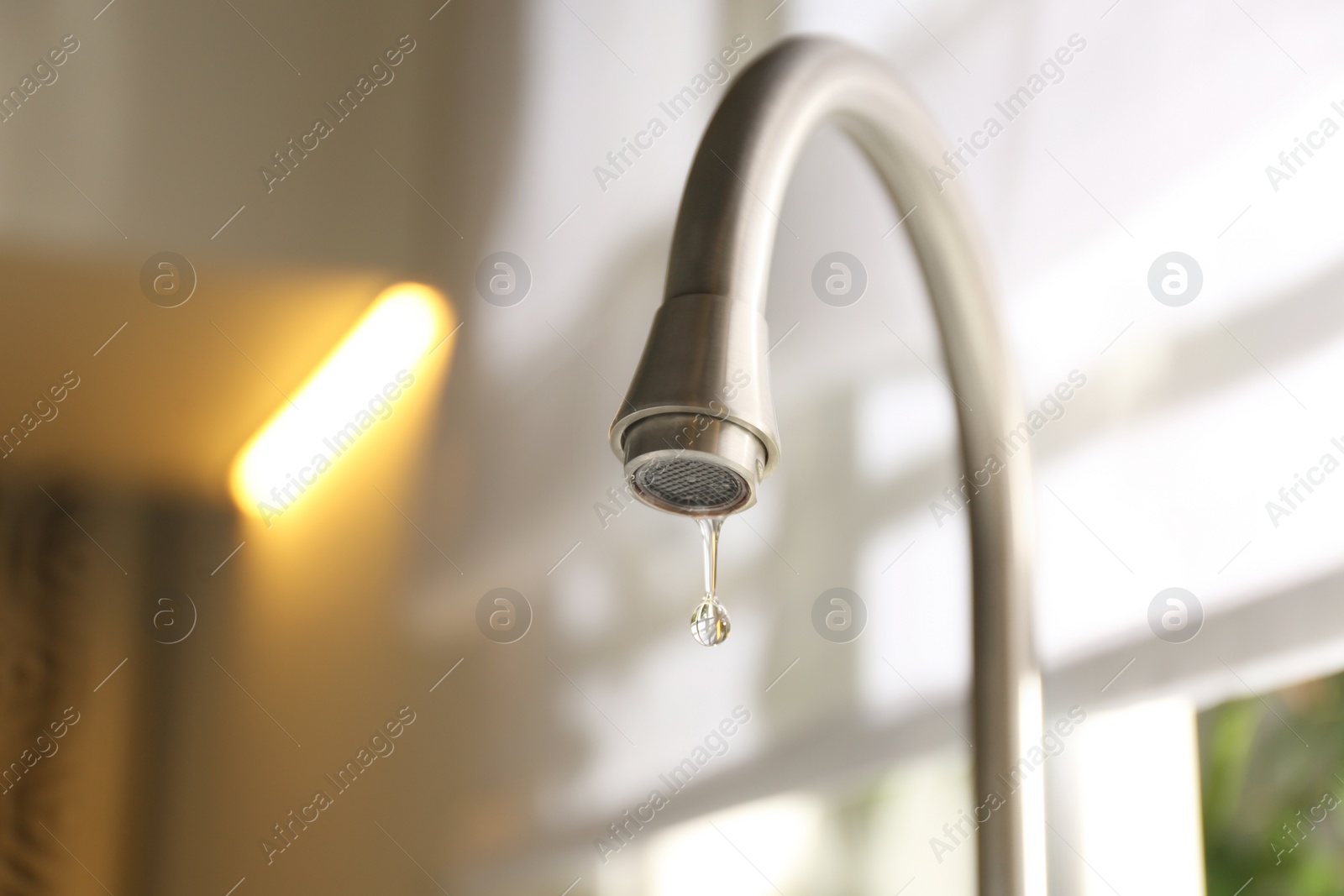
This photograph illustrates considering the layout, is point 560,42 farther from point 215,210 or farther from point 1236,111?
point 1236,111

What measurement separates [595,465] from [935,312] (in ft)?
0.82

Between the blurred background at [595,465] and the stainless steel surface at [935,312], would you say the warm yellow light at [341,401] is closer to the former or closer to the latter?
the blurred background at [595,465]

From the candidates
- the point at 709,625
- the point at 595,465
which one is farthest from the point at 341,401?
the point at 709,625

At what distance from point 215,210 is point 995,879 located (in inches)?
23.3

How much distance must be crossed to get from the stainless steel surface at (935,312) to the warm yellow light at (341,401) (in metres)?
0.32

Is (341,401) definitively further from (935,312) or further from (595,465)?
(935,312)

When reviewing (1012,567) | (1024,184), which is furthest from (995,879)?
(1024,184)

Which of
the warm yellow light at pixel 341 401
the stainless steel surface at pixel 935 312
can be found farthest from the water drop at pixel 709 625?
the warm yellow light at pixel 341 401

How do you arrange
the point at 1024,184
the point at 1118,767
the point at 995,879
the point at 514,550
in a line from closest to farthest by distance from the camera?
the point at 995,879 < the point at 514,550 < the point at 1118,767 < the point at 1024,184

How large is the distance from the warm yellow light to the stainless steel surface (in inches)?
12.5

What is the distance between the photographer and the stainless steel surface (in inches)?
12.8

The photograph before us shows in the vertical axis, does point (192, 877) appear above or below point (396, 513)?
below

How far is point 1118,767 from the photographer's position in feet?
2.54

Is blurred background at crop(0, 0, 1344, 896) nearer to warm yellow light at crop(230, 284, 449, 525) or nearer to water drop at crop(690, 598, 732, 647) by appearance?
warm yellow light at crop(230, 284, 449, 525)
